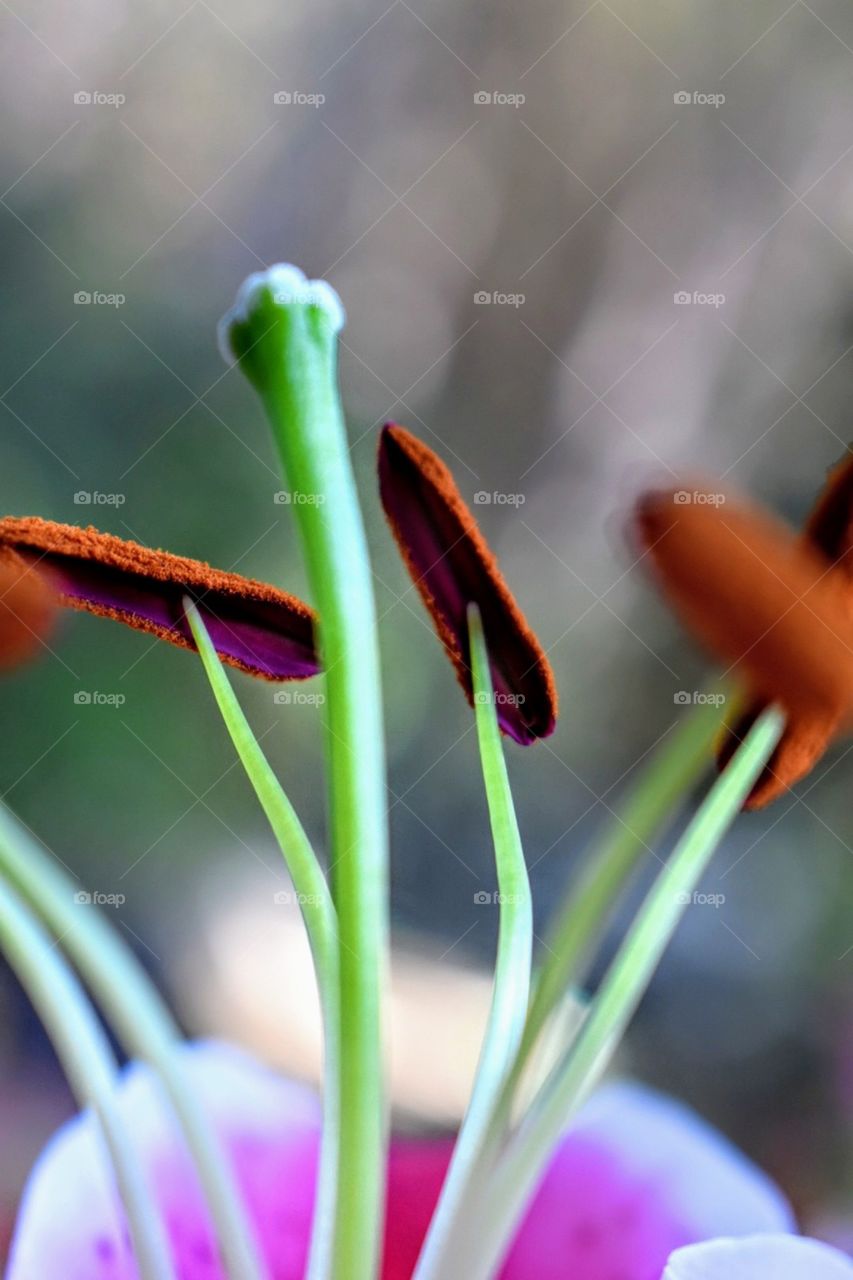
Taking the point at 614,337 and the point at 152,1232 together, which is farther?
the point at 614,337

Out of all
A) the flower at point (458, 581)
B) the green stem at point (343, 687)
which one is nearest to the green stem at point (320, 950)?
the green stem at point (343, 687)

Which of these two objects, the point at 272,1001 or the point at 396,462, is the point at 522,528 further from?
the point at 272,1001

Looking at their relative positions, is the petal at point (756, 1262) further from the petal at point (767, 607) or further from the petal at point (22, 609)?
the petal at point (22, 609)

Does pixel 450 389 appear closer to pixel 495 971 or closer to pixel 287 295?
pixel 287 295

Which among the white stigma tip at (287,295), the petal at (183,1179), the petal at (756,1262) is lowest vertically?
the petal at (183,1179)

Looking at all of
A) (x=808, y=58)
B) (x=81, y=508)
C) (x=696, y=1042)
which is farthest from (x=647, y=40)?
(x=696, y=1042)
